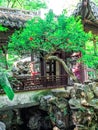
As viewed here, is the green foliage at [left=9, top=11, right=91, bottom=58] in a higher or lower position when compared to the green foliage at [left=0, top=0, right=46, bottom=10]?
lower

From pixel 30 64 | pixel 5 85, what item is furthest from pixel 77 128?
pixel 30 64

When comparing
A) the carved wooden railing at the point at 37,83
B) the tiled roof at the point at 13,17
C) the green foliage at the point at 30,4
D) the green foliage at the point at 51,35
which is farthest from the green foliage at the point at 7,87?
the green foliage at the point at 30,4

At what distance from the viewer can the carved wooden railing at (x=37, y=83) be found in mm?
9977

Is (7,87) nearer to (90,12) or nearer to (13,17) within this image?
(13,17)

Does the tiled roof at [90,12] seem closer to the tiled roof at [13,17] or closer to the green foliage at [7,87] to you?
the tiled roof at [13,17]

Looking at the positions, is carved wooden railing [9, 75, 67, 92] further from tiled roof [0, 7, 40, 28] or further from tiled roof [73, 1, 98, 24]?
tiled roof [73, 1, 98, 24]

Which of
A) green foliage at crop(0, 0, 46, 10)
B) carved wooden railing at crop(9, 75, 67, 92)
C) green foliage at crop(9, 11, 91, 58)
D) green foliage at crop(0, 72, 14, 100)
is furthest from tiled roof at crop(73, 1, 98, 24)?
green foliage at crop(0, 0, 46, 10)

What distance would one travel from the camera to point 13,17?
1073 cm

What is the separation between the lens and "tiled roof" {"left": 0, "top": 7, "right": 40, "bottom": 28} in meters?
10.3

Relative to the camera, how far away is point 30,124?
10.8 metres

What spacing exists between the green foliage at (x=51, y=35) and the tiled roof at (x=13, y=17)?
1.40 m

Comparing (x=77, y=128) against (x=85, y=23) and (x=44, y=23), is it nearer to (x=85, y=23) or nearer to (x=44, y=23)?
(x=44, y=23)

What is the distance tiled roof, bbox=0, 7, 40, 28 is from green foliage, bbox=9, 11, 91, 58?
→ 1.40 meters

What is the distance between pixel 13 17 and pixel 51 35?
2865 millimetres
